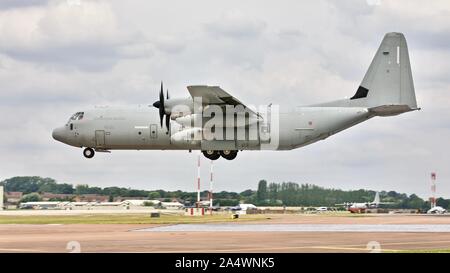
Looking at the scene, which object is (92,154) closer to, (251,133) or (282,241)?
(251,133)

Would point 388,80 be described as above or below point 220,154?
above

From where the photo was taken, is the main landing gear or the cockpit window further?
the cockpit window

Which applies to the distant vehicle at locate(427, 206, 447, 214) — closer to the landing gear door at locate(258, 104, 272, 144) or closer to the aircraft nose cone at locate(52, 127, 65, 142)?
the landing gear door at locate(258, 104, 272, 144)

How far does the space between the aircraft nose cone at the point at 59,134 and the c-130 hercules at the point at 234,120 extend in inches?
4.4

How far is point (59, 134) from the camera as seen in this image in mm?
58781

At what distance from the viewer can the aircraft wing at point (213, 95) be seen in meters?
50.8

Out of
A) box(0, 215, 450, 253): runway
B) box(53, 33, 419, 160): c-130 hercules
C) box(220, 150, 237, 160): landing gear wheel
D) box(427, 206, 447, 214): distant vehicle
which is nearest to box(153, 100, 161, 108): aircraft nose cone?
box(53, 33, 419, 160): c-130 hercules

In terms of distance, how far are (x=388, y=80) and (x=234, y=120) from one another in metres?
12.1

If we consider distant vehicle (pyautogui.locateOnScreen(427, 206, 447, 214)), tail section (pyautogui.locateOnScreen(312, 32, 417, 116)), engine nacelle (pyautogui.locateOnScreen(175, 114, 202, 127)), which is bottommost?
distant vehicle (pyautogui.locateOnScreen(427, 206, 447, 214))

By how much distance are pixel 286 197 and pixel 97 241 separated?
27.5m

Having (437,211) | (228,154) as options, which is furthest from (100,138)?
(437,211)

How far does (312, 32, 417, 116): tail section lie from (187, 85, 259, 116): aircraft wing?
7.02 m

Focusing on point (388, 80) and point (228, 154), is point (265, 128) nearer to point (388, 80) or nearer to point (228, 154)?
point (228, 154)

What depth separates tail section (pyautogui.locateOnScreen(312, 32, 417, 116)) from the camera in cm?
5597
